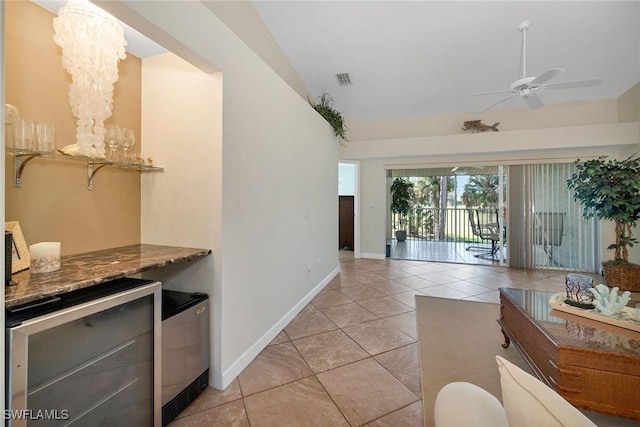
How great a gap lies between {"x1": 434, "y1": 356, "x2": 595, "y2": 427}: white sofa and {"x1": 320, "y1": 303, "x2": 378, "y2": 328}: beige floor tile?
1.99 meters

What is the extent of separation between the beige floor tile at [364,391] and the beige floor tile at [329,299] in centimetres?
126

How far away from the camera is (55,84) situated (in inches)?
62.2

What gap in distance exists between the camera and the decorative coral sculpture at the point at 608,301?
174cm

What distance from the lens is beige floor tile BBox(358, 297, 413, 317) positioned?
10.3 ft

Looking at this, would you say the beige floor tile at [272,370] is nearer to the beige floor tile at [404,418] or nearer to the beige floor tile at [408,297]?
the beige floor tile at [404,418]

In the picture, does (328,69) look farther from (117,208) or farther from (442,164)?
(117,208)

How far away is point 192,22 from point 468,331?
330 centimetres

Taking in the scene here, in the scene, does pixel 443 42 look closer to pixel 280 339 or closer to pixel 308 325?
pixel 308 325

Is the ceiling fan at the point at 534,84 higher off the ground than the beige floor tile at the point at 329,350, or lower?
higher

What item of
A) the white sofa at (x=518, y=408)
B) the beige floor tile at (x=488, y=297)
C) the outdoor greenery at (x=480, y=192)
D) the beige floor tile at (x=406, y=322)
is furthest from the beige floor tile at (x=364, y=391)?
the outdoor greenery at (x=480, y=192)

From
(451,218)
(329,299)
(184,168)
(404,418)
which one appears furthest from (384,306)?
(451,218)

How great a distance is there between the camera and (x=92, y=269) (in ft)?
4.36

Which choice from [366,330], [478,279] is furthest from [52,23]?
[478,279]

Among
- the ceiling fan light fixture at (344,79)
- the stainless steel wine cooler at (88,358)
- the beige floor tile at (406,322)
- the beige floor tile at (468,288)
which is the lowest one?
the beige floor tile at (406,322)
